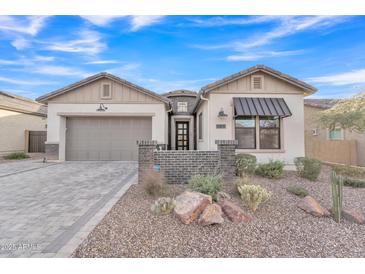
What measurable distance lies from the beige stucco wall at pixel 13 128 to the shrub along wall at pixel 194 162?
14609mm

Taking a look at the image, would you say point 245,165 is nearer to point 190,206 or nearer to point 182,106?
point 190,206

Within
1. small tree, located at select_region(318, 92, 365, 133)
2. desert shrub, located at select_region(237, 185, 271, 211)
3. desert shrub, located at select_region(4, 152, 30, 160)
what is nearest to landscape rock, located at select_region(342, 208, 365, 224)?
desert shrub, located at select_region(237, 185, 271, 211)

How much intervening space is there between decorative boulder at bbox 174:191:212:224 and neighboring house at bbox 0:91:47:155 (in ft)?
55.0

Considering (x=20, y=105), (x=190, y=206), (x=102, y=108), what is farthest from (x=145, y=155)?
(x=20, y=105)

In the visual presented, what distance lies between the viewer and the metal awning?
8.67m

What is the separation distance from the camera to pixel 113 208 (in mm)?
4617

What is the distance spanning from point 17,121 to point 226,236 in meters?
18.8

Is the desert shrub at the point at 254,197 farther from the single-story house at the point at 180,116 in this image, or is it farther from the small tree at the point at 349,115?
the small tree at the point at 349,115

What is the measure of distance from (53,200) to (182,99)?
14.0 meters

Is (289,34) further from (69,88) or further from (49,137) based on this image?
(49,137)

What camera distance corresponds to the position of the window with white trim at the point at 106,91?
12.4 metres

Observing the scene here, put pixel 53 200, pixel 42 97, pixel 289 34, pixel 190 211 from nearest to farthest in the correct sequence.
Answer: pixel 190 211
pixel 53 200
pixel 289 34
pixel 42 97
